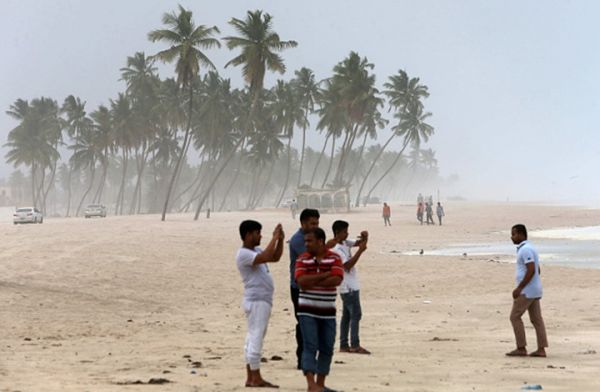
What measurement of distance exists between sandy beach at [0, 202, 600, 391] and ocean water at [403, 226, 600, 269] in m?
2.06

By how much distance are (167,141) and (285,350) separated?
107736 mm

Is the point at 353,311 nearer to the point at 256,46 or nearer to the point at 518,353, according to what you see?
the point at 518,353

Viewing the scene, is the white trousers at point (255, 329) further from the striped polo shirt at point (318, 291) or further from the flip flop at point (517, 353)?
the flip flop at point (517, 353)

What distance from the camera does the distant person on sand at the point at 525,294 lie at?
10.5 meters

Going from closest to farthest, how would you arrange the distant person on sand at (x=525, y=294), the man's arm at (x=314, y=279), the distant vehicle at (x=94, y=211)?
the man's arm at (x=314, y=279), the distant person on sand at (x=525, y=294), the distant vehicle at (x=94, y=211)

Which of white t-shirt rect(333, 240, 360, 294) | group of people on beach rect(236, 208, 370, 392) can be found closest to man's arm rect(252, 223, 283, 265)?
group of people on beach rect(236, 208, 370, 392)

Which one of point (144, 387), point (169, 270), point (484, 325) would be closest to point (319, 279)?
point (144, 387)

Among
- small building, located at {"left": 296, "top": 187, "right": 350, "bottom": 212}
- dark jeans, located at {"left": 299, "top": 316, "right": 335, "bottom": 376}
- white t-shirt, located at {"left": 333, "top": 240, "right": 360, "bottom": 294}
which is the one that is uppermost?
small building, located at {"left": 296, "top": 187, "right": 350, "bottom": 212}

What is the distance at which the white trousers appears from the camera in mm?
8477

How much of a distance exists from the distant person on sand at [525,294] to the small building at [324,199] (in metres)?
75.1

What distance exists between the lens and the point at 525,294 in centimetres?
1070

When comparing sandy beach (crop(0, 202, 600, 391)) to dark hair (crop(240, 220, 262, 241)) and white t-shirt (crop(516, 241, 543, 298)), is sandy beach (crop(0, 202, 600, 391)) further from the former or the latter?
dark hair (crop(240, 220, 262, 241))

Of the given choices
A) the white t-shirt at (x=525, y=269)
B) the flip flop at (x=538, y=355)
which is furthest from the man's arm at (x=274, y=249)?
the flip flop at (x=538, y=355)

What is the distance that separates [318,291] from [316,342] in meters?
0.49
